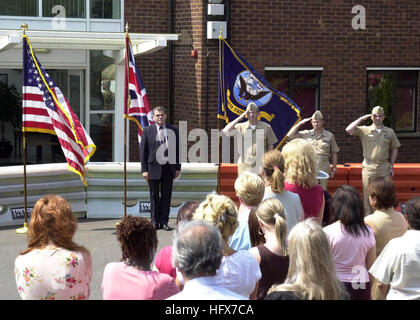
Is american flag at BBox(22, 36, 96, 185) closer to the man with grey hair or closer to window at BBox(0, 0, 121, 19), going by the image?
window at BBox(0, 0, 121, 19)

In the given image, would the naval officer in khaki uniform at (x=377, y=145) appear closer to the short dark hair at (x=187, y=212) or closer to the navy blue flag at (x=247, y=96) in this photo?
the navy blue flag at (x=247, y=96)

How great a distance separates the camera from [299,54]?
1504 centimetres

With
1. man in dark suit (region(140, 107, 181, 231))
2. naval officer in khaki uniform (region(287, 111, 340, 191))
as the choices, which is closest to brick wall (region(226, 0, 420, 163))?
naval officer in khaki uniform (region(287, 111, 340, 191))

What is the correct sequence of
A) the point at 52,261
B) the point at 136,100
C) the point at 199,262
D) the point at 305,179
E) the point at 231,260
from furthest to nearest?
the point at 136,100 < the point at 305,179 < the point at 231,260 < the point at 52,261 < the point at 199,262

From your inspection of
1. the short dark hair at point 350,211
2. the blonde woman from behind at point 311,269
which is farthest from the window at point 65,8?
the blonde woman from behind at point 311,269

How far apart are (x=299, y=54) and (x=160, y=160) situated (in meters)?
5.37

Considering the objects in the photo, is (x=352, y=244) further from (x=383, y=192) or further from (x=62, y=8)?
(x=62, y=8)

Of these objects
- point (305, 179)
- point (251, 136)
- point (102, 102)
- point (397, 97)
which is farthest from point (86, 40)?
point (305, 179)

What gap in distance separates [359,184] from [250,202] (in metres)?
6.81

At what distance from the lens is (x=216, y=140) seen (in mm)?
14477

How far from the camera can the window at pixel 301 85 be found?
1531 centimetres

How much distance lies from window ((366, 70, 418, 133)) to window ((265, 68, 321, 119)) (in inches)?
49.7

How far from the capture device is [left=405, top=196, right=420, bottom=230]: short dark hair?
514 centimetres

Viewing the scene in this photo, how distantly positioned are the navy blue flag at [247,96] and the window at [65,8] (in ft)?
14.0
